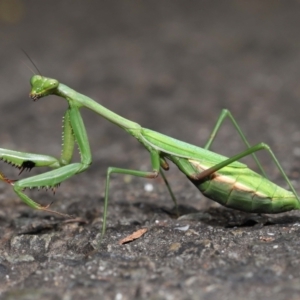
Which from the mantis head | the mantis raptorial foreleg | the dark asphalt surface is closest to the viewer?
the dark asphalt surface

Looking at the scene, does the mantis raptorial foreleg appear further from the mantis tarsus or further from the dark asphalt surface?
the dark asphalt surface

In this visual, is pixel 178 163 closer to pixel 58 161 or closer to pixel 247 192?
pixel 247 192

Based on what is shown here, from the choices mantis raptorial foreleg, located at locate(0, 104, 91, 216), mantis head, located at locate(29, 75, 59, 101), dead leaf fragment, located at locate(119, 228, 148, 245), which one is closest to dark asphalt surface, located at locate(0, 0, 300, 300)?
dead leaf fragment, located at locate(119, 228, 148, 245)

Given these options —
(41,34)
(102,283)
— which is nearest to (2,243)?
(102,283)

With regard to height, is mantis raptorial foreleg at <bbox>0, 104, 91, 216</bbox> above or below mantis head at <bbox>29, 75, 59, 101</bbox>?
below

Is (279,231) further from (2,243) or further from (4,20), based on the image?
(4,20)

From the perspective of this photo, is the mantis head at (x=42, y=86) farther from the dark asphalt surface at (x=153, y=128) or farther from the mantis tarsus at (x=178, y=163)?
the dark asphalt surface at (x=153, y=128)

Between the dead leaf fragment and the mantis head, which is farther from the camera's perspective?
the mantis head
